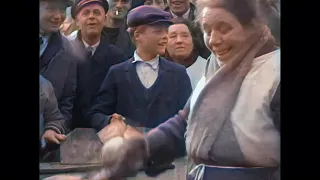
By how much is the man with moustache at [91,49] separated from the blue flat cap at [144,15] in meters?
0.22

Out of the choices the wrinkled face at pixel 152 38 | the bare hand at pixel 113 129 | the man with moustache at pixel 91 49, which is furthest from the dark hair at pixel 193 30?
the bare hand at pixel 113 129

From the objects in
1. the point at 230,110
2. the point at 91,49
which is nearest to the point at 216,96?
the point at 230,110

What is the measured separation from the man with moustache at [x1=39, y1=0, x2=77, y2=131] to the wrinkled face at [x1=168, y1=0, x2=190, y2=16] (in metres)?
0.83

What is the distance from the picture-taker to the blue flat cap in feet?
14.1

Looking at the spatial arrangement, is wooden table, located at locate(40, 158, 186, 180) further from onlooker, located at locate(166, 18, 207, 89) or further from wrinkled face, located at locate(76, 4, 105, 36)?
wrinkled face, located at locate(76, 4, 105, 36)

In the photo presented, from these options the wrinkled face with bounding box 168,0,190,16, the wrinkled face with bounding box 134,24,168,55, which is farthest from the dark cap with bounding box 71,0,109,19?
the wrinkled face with bounding box 168,0,190,16

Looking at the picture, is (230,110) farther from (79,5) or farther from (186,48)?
(79,5)

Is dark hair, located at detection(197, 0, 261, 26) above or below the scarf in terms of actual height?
above

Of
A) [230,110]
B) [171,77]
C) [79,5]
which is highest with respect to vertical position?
[79,5]

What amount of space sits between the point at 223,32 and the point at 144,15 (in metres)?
0.66

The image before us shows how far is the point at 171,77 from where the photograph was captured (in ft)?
14.1
